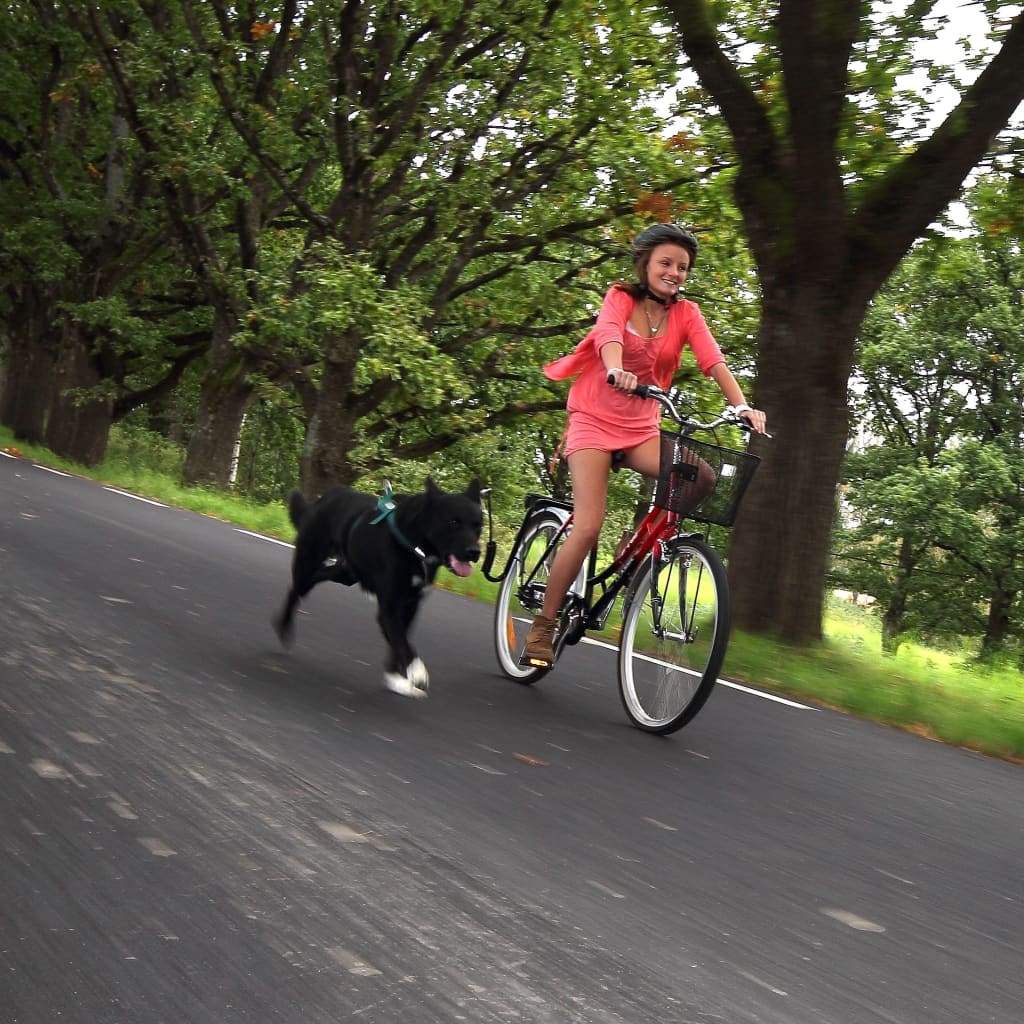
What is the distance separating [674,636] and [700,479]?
2.31 feet

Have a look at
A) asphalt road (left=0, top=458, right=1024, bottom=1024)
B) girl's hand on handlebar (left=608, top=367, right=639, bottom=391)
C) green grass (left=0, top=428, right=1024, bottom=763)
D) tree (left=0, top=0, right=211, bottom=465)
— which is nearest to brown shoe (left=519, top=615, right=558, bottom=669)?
asphalt road (left=0, top=458, right=1024, bottom=1024)

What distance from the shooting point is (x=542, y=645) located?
703 cm

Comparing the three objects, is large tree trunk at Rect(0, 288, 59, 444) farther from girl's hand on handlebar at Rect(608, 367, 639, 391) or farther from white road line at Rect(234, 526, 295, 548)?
girl's hand on handlebar at Rect(608, 367, 639, 391)

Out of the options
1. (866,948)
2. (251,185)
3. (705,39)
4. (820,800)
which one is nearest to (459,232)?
Answer: (251,185)

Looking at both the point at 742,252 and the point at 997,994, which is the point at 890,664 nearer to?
the point at 997,994

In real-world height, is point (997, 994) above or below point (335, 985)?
above

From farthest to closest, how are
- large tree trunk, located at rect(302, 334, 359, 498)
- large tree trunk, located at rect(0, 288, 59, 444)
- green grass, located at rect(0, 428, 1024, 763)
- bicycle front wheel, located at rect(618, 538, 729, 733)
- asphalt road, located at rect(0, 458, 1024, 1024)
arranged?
large tree trunk, located at rect(0, 288, 59, 444)
large tree trunk, located at rect(302, 334, 359, 498)
green grass, located at rect(0, 428, 1024, 763)
bicycle front wheel, located at rect(618, 538, 729, 733)
asphalt road, located at rect(0, 458, 1024, 1024)

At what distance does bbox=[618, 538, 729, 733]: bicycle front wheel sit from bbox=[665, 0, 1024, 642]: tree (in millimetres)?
3590

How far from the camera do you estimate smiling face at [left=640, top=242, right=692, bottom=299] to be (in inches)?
258

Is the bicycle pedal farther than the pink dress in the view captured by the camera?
Yes

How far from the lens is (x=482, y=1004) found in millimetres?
2977

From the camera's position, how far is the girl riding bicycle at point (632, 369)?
6574 mm

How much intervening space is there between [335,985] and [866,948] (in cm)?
144

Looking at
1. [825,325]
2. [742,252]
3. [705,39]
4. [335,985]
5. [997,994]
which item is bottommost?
[335,985]
